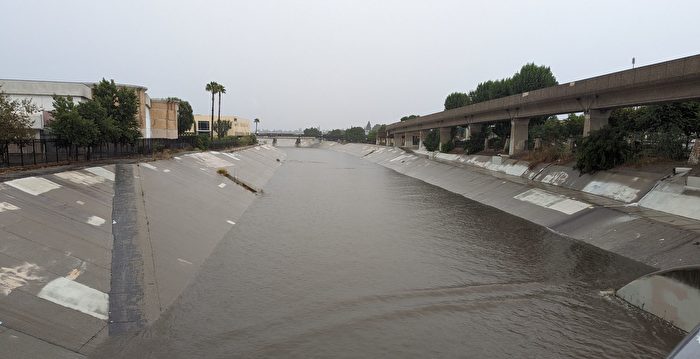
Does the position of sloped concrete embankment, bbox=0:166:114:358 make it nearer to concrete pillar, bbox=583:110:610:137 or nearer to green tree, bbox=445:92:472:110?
concrete pillar, bbox=583:110:610:137

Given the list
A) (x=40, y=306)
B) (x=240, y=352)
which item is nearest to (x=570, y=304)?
(x=240, y=352)

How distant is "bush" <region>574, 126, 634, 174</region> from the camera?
3272 cm

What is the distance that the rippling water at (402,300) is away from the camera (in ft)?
40.1

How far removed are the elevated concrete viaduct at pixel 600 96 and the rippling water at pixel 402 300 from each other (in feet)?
48.3

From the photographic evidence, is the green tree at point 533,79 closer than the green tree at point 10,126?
No

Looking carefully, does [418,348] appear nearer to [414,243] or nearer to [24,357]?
[24,357]

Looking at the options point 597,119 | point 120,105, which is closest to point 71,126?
point 120,105

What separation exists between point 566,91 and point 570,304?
31.9 m

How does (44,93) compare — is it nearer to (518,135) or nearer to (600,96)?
(518,135)

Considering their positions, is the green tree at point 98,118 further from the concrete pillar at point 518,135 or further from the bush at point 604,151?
the concrete pillar at point 518,135

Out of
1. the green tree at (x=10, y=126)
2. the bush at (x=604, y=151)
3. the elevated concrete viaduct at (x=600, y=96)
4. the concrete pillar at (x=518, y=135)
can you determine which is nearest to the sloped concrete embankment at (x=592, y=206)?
the bush at (x=604, y=151)

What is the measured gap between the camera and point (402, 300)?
1558 cm

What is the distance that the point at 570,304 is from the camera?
50.2ft

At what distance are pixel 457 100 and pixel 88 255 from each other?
93440 millimetres
